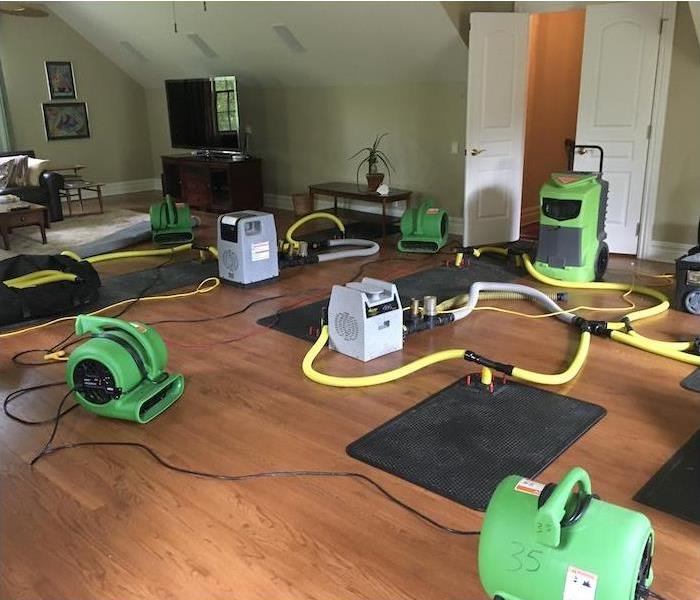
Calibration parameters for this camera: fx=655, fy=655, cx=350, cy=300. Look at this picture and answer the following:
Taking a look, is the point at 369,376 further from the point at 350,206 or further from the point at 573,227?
the point at 350,206

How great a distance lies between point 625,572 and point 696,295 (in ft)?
10.2

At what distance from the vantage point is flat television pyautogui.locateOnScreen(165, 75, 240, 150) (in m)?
7.96

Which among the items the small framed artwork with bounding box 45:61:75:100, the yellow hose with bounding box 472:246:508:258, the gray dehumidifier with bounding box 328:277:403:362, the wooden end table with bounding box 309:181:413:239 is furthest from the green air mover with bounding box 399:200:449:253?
the small framed artwork with bounding box 45:61:75:100

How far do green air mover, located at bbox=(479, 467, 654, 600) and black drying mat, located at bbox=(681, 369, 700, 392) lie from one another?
5.81 ft

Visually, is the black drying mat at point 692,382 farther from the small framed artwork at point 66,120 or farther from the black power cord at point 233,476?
the small framed artwork at point 66,120

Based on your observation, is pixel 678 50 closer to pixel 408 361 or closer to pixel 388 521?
pixel 408 361

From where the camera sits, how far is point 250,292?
4.77 metres

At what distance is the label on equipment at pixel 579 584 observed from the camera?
1.48 meters

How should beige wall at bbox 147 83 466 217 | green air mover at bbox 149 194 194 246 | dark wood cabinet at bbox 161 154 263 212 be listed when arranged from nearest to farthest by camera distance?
1. green air mover at bbox 149 194 194 246
2. beige wall at bbox 147 83 466 217
3. dark wood cabinet at bbox 161 154 263 212

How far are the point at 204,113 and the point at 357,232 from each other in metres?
2.94

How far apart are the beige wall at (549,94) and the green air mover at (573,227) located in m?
2.17

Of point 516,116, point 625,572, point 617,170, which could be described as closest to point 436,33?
point 516,116

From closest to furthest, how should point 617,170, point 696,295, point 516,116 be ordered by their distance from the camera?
point 696,295, point 617,170, point 516,116

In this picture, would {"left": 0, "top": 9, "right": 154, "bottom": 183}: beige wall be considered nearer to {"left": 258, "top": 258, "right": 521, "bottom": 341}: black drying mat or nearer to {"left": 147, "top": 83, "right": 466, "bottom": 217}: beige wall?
{"left": 147, "top": 83, "right": 466, "bottom": 217}: beige wall
